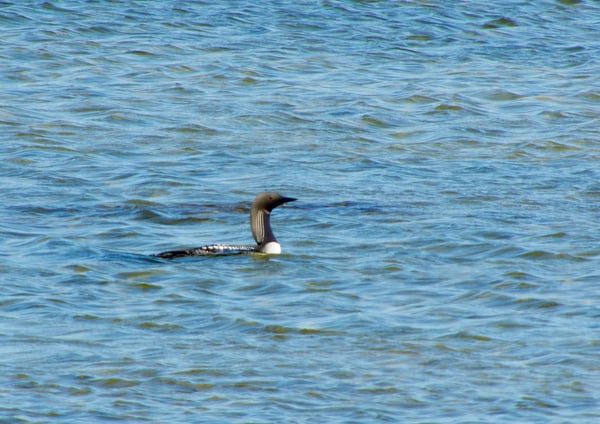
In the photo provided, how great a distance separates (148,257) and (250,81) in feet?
27.4

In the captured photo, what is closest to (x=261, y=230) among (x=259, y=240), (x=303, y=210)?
(x=259, y=240)

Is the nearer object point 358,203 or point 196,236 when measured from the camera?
point 196,236

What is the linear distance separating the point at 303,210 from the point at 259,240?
5.29ft

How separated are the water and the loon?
110 mm

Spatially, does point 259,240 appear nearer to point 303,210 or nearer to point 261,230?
point 261,230

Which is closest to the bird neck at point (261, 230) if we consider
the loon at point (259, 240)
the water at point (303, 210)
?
the loon at point (259, 240)

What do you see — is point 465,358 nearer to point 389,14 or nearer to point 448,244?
point 448,244

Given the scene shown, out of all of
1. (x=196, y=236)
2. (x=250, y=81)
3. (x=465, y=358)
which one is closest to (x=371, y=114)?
(x=250, y=81)

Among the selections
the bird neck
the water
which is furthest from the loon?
the water

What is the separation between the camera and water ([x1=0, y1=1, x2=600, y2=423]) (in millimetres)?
7941

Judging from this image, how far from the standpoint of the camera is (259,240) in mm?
11211

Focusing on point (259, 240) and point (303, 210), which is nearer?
point (259, 240)

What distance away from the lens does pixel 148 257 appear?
1094 centimetres

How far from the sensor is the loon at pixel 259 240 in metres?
11.0
